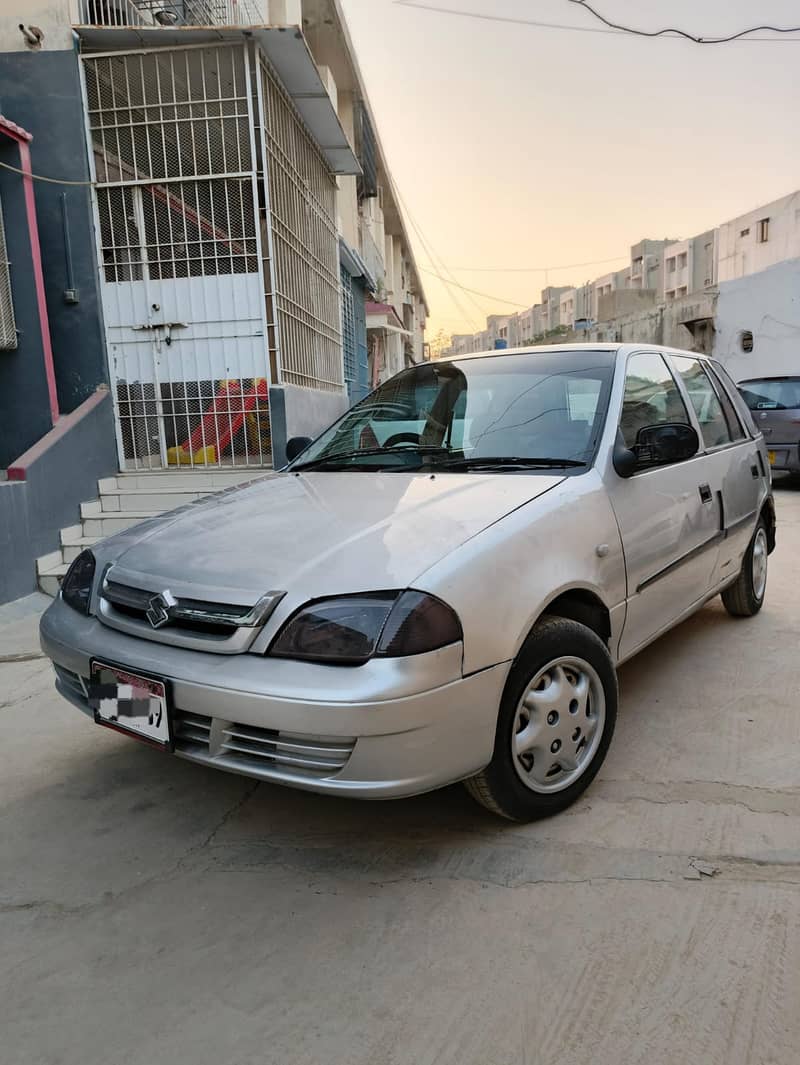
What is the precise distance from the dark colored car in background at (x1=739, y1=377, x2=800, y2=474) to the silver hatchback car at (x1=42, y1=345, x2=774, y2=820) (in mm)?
7429

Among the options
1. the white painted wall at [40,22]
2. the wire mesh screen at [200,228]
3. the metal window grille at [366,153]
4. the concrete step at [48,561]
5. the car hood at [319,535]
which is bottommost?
the concrete step at [48,561]

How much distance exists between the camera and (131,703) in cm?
220

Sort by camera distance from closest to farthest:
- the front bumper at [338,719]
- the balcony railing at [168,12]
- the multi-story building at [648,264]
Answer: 1. the front bumper at [338,719]
2. the balcony railing at [168,12]
3. the multi-story building at [648,264]

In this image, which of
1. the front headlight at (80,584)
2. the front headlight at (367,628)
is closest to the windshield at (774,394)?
the front headlight at (367,628)

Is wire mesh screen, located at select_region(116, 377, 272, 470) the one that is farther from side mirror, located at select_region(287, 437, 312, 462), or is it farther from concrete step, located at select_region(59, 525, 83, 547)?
side mirror, located at select_region(287, 437, 312, 462)

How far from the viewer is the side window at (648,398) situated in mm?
3059

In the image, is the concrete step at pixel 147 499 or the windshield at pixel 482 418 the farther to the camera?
the concrete step at pixel 147 499

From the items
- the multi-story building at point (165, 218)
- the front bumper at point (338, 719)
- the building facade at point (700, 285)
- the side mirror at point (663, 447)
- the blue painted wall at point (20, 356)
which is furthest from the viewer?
the building facade at point (700, 285)

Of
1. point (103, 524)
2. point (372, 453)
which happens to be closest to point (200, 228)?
point (103, 524)

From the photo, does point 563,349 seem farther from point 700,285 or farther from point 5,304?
point 700,285

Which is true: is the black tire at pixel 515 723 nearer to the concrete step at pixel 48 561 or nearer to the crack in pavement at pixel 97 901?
the crack in pavement at pixel 97 901

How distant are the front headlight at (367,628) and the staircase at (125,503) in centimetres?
415

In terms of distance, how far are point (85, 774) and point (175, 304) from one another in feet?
18.4

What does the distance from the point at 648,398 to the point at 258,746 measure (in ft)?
7.54
